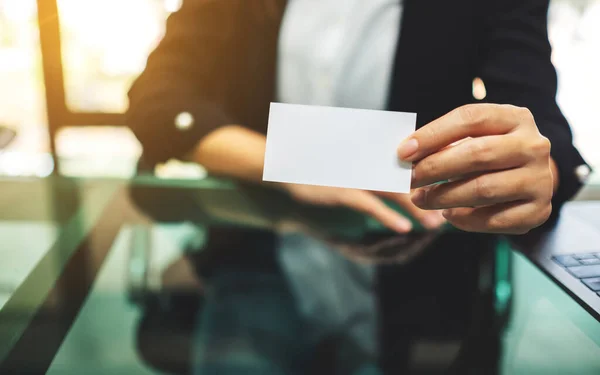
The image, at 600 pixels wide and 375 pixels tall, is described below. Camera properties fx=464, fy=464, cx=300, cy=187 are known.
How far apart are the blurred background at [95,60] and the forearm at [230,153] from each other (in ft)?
0.33

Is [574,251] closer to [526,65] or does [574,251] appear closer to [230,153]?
[526,65]

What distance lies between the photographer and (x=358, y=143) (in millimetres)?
303

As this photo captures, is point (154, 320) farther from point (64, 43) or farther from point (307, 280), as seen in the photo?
point (64, 43)

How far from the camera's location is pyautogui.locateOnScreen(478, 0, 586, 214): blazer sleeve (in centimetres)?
38

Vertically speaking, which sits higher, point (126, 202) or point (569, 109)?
point (569, 109)

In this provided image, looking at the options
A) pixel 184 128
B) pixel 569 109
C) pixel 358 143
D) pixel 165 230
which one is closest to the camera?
pixel 358 143

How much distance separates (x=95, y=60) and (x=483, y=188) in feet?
1.18

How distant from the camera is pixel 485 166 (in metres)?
0.33

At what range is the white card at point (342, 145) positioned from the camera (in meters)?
0.30

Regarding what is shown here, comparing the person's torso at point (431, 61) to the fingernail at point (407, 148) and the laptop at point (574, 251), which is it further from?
the laptop at point (574, 251)

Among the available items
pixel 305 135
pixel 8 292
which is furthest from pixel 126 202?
pixel 305 135

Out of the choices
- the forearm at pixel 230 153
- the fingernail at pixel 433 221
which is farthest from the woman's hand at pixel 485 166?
the forearm at pixel 230 153

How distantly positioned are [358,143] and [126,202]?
0.41 metres

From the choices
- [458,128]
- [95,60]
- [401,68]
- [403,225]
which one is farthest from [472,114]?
[95,60]
